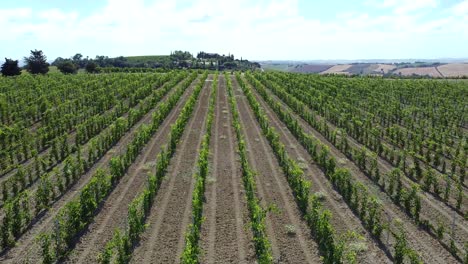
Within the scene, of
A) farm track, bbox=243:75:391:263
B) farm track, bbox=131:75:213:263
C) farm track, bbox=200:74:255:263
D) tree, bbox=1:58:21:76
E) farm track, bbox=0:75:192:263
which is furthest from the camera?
tree, bbox=1:58:21:76

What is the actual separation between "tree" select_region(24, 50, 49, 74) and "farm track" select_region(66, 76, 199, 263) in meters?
62.2

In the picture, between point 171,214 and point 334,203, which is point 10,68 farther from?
point 334,203

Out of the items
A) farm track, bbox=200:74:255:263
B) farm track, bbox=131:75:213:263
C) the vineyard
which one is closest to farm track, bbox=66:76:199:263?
the vineyard

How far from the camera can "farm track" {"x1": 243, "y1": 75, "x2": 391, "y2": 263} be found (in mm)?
13185

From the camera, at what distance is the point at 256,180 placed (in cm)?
1959

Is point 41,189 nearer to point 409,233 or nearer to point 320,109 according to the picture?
point 409,233

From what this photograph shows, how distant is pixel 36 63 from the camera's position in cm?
7681

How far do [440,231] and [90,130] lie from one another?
22494 millimetres

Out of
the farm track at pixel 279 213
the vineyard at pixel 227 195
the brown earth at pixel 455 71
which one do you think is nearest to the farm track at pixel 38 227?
the vineyard at pixel 227 195

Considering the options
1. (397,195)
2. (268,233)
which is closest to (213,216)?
(268,233)

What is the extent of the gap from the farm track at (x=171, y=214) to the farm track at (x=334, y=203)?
5823 mm

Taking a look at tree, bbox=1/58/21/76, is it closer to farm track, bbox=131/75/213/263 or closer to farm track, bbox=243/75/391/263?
farm track, bbox=131/75/213/263

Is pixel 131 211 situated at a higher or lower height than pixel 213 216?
higher

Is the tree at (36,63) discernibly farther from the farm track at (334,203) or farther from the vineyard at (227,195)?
the farm track at (334,203)
